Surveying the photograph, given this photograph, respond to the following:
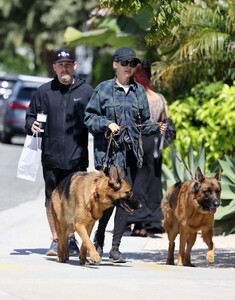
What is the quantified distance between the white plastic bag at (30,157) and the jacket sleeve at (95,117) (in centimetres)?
74

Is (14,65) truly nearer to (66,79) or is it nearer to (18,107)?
(18,107)

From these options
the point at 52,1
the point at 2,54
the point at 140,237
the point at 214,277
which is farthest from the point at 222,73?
the point at 2,54

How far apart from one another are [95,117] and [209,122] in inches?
197

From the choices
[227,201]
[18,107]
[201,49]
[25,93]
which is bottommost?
[227,201]

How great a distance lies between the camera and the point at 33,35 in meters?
52.2

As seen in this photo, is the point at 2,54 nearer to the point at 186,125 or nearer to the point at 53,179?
the point at 186,125

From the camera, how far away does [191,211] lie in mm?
10117

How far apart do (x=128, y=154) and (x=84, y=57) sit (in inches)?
1652

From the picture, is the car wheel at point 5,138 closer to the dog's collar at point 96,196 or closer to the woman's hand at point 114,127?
the woman's hand at point 114,127

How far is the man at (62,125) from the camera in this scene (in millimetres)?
10578

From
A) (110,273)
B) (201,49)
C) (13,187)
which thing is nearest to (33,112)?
(110,273)

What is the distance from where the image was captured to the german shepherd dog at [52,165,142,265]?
9500 mm

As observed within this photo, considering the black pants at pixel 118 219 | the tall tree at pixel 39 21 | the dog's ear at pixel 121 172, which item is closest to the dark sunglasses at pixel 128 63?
the black pants at pixel 118 219

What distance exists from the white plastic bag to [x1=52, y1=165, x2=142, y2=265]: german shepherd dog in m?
0.78
